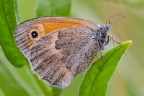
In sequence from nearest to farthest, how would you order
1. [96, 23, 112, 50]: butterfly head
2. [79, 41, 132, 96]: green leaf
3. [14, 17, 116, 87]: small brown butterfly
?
1. [79, 41, 132, 96]: green leaf
2. [14, 17, 116, 87]: small brown butterfly
3. [96, 23, 112, 50]: butterfly head

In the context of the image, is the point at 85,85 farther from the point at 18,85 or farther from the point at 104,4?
the point at 104,4

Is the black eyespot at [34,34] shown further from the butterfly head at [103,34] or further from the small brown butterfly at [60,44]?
the butterfly head at [103,34]

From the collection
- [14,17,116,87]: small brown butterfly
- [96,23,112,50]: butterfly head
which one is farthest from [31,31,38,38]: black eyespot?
[96,23,112,50]: butterfly head

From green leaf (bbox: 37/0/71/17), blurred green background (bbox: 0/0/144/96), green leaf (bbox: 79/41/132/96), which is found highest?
Answer: green leaf (bbox: 37/0/71/17)

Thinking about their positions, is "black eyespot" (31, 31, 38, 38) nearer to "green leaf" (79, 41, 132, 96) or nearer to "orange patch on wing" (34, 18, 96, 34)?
"orange patch on wing" (34, 18, 96, 34)

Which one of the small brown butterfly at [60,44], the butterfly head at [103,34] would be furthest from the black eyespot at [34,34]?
the butterfly head at [103,34]

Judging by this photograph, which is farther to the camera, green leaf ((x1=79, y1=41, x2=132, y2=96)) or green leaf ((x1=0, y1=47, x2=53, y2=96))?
green leaf ((x1=0, y1=47, x2=53, y2=96))

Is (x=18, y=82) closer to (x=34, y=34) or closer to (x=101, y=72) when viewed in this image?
(x=34, y=34)
